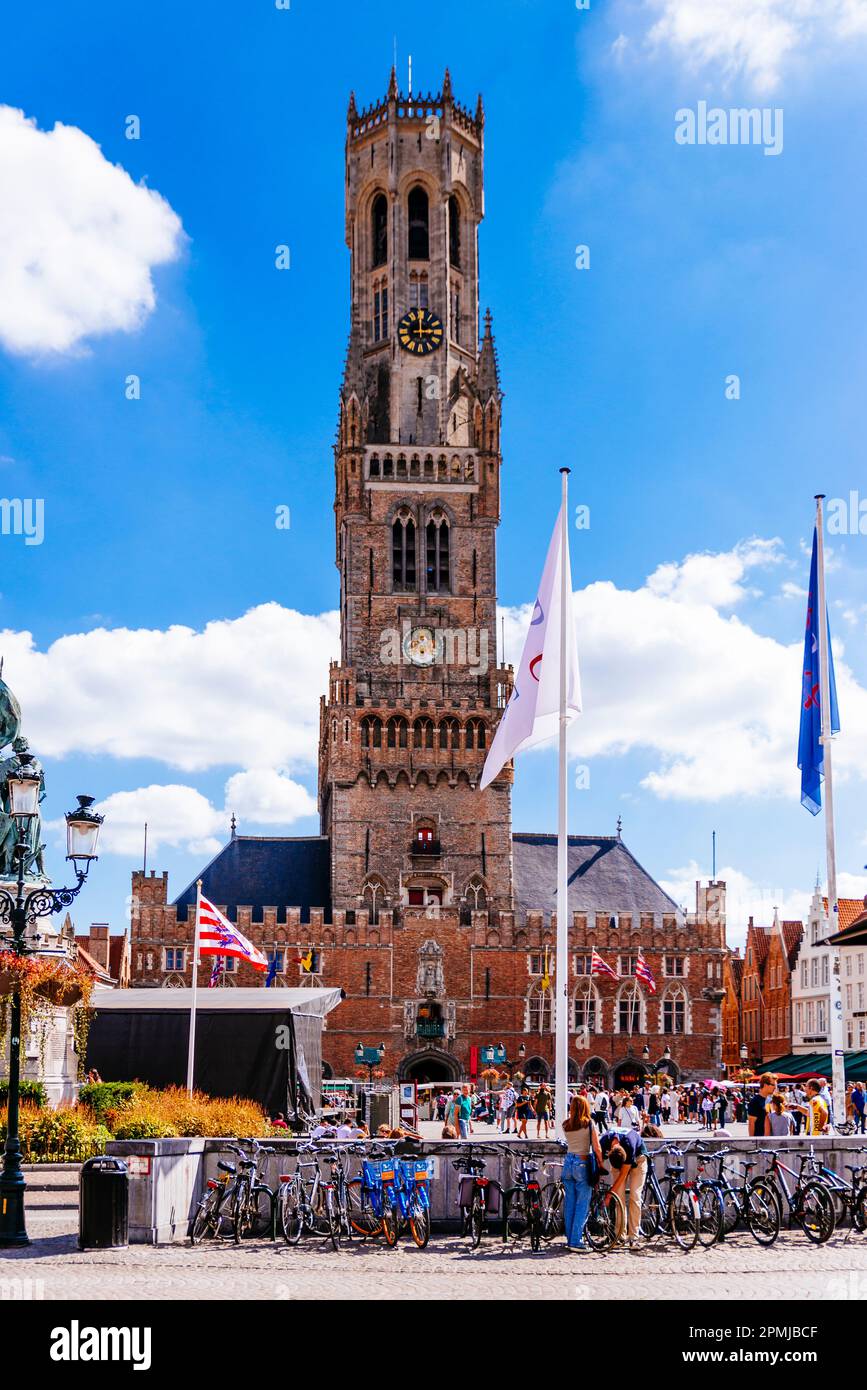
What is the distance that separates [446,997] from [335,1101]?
15719 millimetres

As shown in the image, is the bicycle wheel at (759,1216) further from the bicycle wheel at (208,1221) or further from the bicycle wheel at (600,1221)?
the bicycle wheel at (208,1221)

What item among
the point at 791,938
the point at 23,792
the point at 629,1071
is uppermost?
the point at 23,792

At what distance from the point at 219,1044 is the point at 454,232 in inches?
2263

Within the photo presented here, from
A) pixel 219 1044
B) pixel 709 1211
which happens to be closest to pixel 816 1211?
pixel 709 1211

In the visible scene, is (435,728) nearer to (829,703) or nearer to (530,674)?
(829,703)

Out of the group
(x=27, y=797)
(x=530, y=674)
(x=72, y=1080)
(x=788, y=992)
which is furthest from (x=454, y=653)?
(x=27, y=797)

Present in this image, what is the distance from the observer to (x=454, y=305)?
78875mm

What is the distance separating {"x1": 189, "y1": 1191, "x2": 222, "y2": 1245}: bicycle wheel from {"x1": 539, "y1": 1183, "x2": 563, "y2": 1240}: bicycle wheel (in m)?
3.81

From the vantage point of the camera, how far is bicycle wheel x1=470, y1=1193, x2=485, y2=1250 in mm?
17000

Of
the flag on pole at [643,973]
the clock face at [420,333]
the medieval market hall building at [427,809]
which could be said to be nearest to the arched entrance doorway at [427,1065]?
the medieval market hall building at [427,809]

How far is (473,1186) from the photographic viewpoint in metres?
17.4

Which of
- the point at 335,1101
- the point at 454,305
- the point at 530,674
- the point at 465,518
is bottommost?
the point at 335,1101

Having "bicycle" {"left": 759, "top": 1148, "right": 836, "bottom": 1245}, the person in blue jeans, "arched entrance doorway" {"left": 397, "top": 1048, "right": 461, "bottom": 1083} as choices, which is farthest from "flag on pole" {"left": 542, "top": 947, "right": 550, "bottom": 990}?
the person in blue jeans

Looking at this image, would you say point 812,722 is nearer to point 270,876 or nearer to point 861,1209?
point 861,1209
